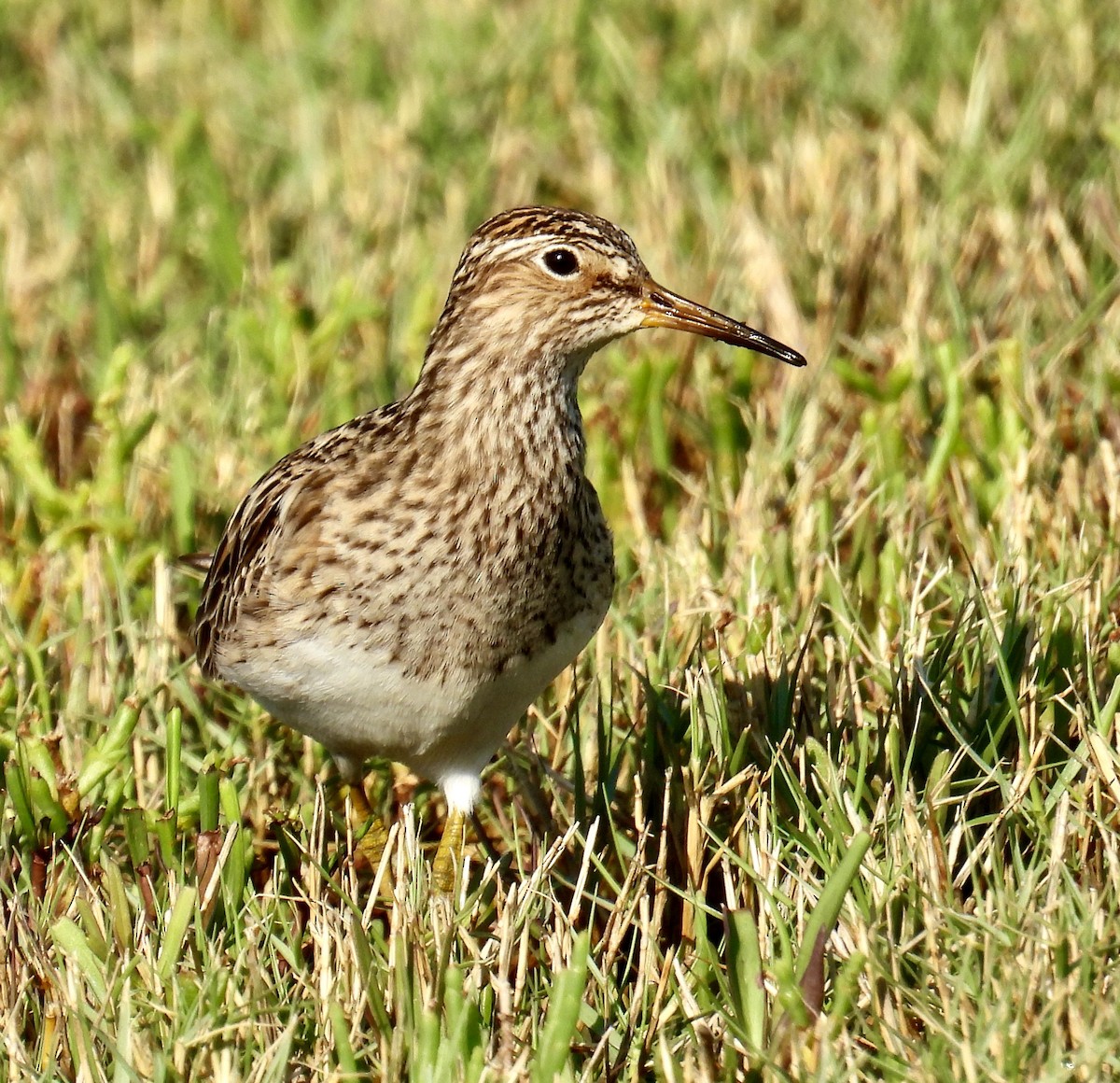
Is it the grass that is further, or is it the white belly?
the white belly

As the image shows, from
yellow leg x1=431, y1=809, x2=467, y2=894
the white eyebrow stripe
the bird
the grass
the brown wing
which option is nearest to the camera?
the grass

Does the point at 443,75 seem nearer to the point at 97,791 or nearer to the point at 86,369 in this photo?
the point at 86,369

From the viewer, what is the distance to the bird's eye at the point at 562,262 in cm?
462

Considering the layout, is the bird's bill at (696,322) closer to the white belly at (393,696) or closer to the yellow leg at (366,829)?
the white belly at (393,696)

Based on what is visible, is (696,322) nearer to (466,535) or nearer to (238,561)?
(466,535)

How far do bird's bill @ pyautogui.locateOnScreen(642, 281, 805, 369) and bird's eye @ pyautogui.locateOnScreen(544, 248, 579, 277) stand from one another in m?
0.18

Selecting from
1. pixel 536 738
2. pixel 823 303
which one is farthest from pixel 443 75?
pixel 536 738

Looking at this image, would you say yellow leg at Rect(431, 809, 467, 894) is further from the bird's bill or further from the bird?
the bird's bill

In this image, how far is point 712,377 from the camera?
659cm

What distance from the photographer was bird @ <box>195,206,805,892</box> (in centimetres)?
449

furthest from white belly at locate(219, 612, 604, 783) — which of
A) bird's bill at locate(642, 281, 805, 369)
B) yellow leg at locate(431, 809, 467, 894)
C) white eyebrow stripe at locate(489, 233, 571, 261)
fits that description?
white eyebrow stripe at locate(489, 233, 571, 261)

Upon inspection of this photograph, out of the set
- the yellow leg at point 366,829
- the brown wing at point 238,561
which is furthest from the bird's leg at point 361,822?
the brown wing at point 238,561

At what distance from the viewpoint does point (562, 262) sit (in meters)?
4.64

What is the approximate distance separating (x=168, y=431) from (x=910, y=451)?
2.39m
